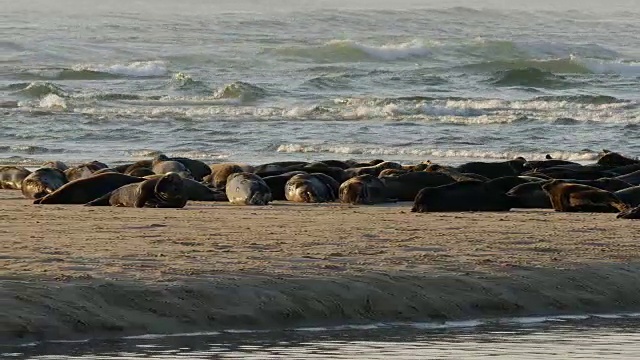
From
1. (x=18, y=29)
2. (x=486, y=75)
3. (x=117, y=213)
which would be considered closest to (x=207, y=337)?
(x=117, y=213)

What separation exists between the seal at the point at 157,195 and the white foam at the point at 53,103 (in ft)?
62.2

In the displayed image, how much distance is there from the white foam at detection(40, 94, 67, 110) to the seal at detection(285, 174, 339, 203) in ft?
60.1

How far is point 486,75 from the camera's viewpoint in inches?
1564

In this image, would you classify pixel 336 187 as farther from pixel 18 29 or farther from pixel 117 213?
pixel 18 29

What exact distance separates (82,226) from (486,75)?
3000cm

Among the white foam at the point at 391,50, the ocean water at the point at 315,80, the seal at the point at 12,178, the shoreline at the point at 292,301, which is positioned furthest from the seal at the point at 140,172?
the white foam at the point at 391,50

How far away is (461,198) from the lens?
12.5 metres

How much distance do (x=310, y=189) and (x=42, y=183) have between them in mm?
2629

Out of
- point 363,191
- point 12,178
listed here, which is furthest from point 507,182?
point 12,178

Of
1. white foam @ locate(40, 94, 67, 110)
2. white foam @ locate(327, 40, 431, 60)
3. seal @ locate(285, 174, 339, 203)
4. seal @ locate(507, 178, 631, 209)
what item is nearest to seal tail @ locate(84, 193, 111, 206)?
seal @ locate(285, 174, 339, 203)

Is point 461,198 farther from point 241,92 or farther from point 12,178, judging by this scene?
point 241,92

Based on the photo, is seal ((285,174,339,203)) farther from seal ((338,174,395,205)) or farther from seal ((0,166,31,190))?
seal ((0,166,31,190))

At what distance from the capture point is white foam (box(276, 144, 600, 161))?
828 inches

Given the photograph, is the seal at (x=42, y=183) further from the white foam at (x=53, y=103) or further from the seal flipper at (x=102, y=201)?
the white foam at (x=53, y=103)
